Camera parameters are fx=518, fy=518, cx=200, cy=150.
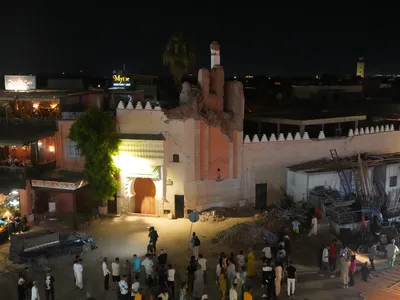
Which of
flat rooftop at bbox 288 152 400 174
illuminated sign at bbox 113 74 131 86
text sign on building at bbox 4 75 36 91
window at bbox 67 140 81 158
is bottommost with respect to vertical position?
flat rooftop at bbox 288 152 400 174

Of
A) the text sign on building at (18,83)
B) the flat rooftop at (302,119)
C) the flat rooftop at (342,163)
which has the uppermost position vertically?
the text sign on building at (18,83)

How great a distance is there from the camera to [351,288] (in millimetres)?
19328

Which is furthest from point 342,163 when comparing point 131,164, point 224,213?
point 131,164

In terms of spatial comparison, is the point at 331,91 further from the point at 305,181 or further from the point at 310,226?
the point at 310,226

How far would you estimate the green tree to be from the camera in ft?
84.9

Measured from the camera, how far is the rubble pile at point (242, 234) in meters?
23.2

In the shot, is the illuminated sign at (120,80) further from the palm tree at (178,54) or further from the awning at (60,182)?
the awning at (60,182)

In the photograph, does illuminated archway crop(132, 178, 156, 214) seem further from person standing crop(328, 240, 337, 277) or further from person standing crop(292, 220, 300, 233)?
person standing crop(328, 240, 337, 277)

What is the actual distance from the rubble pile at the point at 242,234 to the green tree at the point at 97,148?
6.50m

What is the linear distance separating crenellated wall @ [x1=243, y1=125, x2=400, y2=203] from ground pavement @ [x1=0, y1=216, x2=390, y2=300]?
12.3 ft

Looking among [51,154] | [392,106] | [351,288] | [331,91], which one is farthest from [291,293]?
[331,91]

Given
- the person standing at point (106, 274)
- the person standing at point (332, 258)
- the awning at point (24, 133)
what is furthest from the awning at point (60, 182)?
the person standing at point (332, 258)

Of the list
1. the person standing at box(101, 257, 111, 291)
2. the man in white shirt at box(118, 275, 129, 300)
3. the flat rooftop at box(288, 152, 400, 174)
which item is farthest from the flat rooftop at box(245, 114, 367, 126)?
the man in white shirt at box(118, 275, 129, 300)

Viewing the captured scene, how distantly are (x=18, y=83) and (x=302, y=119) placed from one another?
1856 cm
